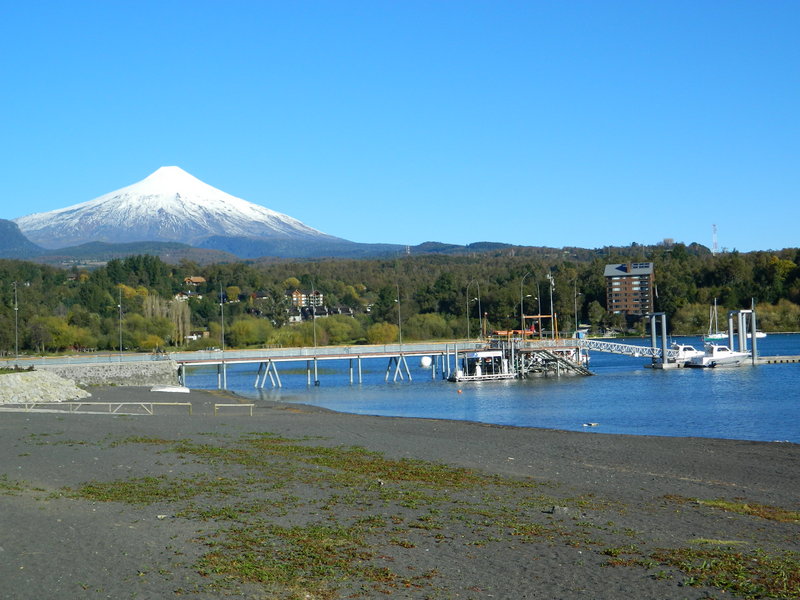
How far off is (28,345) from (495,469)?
289ft

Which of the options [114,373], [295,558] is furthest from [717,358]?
[295,558]

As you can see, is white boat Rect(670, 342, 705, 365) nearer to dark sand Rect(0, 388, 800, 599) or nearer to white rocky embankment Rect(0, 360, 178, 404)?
white rocky embankment Rect(0, 360, 178, 404)

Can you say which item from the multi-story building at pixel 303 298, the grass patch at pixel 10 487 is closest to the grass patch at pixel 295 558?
the grass patch at pixel 10 487

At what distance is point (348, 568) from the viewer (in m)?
12.8

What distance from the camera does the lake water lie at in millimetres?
38938

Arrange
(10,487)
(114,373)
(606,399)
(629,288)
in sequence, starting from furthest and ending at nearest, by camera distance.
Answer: (629,288), (114,373), (606,399), (10,487)

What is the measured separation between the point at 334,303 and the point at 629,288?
54.1 metres

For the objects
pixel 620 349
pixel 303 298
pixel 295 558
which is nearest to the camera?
pixel 295 558

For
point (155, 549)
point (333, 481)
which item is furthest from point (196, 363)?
point (155, 549)

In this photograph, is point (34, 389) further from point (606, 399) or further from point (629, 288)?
point (629, 288)

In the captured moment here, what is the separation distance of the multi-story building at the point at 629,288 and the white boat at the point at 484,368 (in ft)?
282

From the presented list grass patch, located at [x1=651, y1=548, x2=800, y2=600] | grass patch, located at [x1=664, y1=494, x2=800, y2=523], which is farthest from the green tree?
grass patch, located at [x1=651, y1=548, x2=800, y2=600]

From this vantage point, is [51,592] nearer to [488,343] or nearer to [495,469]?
[495,469]

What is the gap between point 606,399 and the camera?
5378 cm
